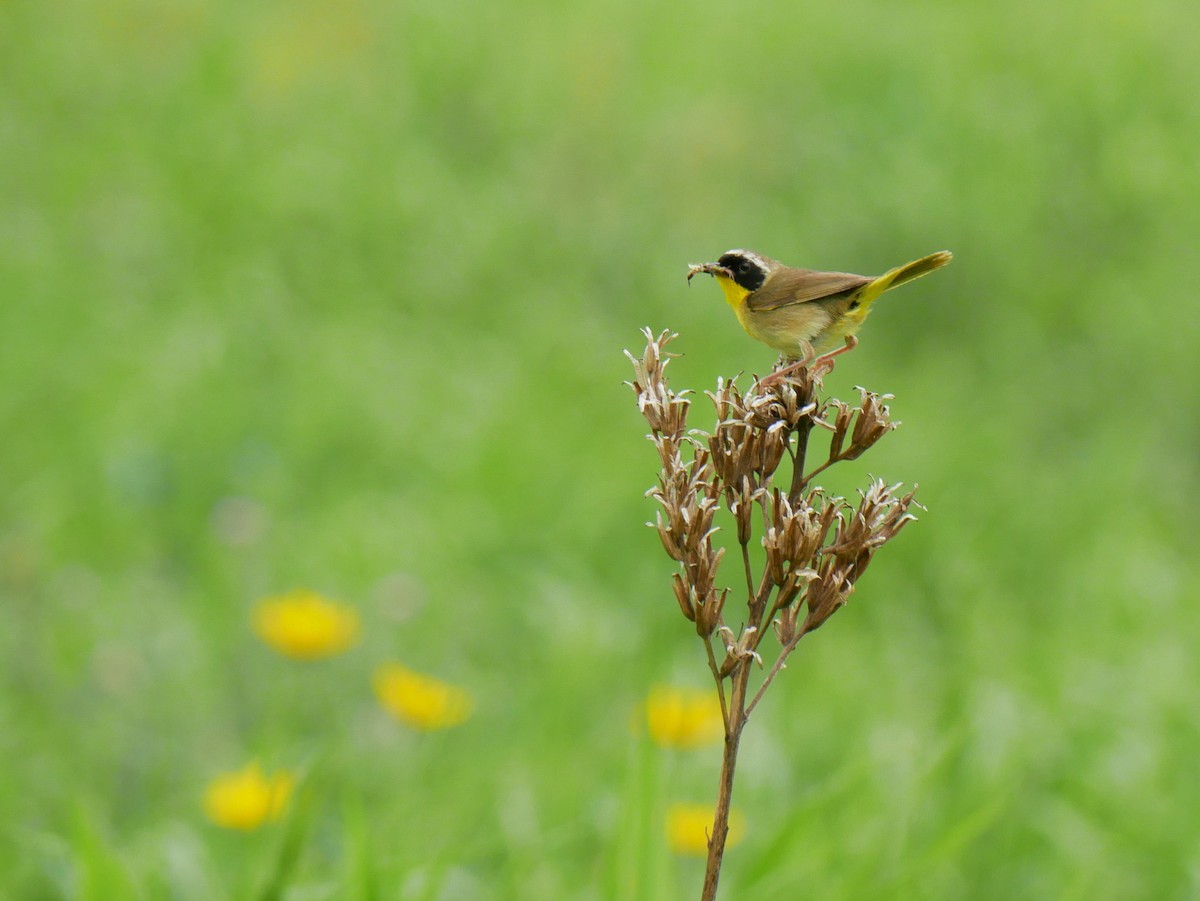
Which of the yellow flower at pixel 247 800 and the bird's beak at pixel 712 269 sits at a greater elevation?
the bird's beak at pixel 712 269

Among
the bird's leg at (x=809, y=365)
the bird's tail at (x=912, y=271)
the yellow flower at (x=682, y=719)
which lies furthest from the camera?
the yellow flower at (x=682, y=719)

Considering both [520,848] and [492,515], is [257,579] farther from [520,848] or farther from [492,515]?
[520,848]

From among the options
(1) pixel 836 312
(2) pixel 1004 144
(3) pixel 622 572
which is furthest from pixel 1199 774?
(2) pixel 1004 144

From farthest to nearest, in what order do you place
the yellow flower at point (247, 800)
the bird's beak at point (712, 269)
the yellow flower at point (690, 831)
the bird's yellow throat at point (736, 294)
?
the yellow flower at point (690, 831) → the yellow flower at point (247, 800) → the bird's yellow throat at point (736, 294) → the bird's beak at point (712, 269)

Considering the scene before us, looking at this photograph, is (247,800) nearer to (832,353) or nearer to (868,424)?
(832,353)

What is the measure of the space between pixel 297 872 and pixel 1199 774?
2.94 meters

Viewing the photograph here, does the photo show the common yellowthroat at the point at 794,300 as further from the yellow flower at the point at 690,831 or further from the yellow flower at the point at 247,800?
the yellow flower at the point at 247,800

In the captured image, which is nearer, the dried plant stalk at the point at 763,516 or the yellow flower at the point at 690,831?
the dried plant stalk at the point at 763,516

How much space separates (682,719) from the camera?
123 inches

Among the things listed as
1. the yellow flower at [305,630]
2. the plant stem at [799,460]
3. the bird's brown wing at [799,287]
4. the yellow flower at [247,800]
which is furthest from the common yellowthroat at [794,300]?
the yellow flower at [305,630]

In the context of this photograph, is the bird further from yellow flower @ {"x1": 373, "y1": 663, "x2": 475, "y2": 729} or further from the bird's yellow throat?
yellow flower @ {"x1": 373, "y1": 663, "x2": 475, "y2": 729}

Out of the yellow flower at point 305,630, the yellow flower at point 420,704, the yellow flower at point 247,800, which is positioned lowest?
the yellow flower at point 247,800

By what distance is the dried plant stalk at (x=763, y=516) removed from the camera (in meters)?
1.51

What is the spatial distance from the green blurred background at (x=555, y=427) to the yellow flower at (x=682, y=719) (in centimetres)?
12
